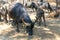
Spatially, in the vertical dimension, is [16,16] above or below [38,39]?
above

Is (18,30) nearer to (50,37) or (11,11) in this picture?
(11,11)

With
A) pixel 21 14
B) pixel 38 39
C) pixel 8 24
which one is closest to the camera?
pixel 38 39

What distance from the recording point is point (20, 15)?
8750 millimetres

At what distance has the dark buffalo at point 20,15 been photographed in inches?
316

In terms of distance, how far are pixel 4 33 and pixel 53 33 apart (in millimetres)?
2397

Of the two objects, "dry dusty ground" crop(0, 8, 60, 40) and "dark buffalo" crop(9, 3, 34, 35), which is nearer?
"dark buffalo" crop(9, 3, 34, 35)

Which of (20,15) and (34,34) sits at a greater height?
(20,15)

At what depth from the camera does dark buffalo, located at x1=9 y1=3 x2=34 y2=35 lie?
316 inches

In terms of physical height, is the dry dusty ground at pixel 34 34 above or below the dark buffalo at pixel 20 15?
below

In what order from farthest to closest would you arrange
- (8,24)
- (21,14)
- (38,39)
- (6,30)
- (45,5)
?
Result: (45,5) → (8,24) → (6,30) → (21,14) → (38,39)

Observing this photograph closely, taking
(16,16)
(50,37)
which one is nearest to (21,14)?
(16,16)

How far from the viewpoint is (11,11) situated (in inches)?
377

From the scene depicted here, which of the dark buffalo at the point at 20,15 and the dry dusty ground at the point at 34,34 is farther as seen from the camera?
the dry dusty ground at the point at 34,34

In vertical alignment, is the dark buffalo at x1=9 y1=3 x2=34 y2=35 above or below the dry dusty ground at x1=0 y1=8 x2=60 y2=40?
above
